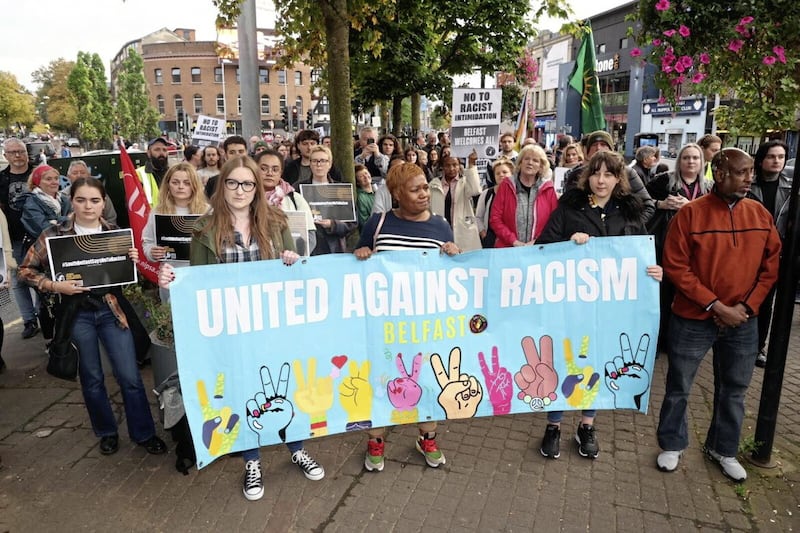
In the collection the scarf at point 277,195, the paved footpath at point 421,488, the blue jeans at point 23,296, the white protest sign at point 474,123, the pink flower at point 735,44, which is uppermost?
the pink flower at point 735,44

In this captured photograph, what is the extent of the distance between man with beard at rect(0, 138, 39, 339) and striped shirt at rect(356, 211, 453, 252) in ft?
15.6

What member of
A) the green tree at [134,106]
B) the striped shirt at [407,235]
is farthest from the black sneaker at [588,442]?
→ the green tree at [134,106]

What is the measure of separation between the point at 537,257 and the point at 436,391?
1.06 m

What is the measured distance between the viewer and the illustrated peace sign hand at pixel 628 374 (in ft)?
12.4

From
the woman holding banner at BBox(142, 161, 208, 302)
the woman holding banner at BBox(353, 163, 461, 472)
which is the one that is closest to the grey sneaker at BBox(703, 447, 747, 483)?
the woman holding banner at BBox(353, 163, 461, 472)

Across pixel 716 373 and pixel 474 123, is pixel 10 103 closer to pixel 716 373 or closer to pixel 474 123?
pixel 474 123

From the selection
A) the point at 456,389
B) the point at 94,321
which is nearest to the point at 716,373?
the point at 456,389

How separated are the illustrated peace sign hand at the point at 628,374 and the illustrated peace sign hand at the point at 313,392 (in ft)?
5.90

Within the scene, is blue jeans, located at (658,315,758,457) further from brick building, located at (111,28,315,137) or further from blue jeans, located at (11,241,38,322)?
brick building, located at (111,28,315,137)

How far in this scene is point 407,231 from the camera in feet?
12.0

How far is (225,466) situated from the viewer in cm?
388

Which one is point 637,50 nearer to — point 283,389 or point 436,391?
point 436,391

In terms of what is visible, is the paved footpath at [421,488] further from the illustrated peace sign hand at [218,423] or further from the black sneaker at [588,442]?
the illustrated peace sign hand at [218,423]

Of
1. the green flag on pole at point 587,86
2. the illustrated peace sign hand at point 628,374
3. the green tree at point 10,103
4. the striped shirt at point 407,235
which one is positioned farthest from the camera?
the green tree at point 10,103
